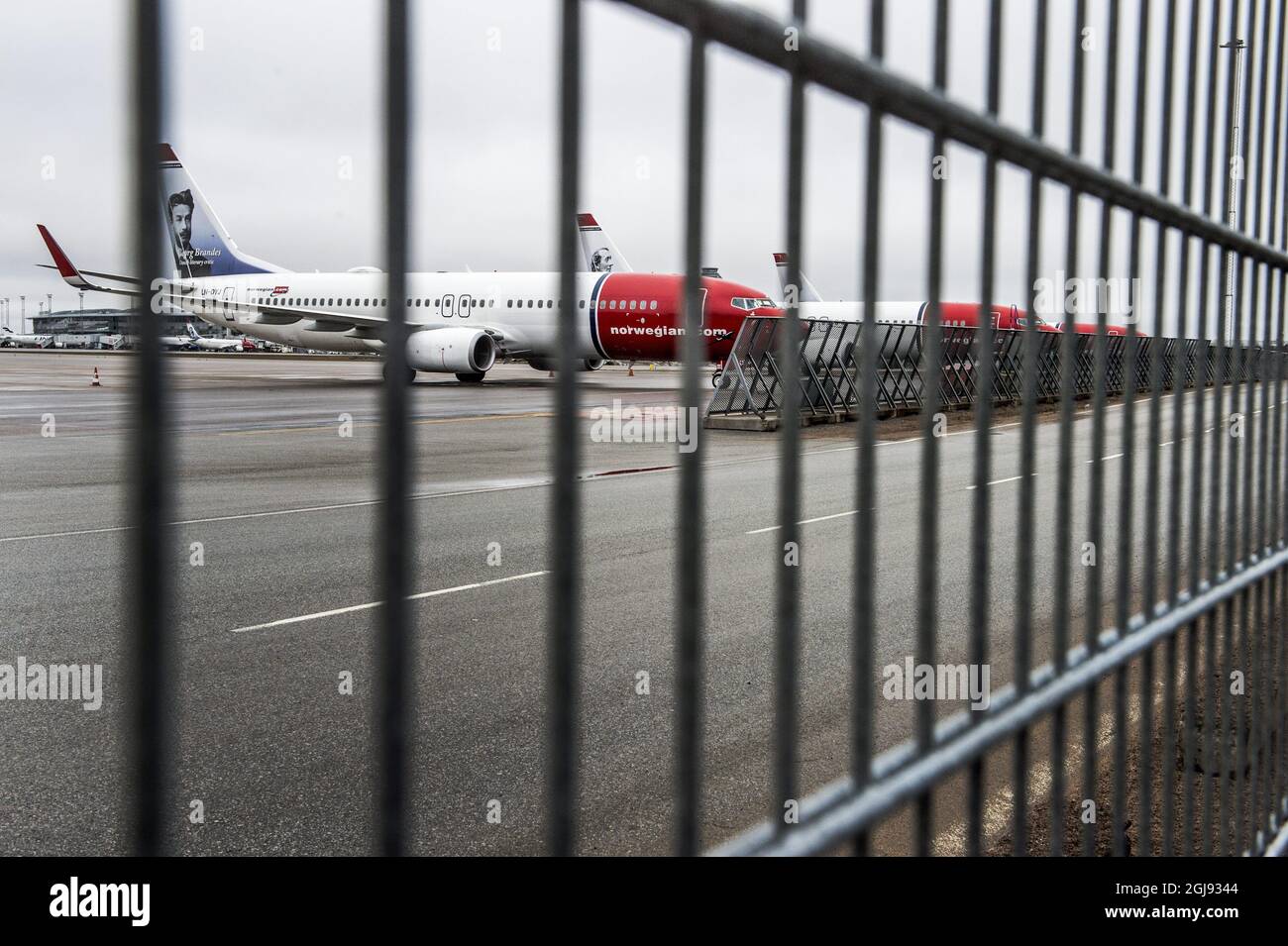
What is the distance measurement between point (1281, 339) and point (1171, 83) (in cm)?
141

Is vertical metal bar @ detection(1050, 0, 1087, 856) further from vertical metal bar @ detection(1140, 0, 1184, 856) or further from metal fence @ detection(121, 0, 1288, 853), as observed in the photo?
vertical metal bar @ detection(1140, 0, 1184, 856)

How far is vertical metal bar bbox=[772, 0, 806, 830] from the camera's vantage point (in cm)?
126

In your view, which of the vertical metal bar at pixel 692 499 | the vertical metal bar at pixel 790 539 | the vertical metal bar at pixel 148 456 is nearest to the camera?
the vertical metal bar at pixel 148 456

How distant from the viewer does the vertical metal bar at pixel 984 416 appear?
1.68m

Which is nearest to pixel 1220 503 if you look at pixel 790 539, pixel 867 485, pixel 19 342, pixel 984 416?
pixel 984 416

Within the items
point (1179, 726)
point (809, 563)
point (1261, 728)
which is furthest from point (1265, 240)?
point (809, 563)

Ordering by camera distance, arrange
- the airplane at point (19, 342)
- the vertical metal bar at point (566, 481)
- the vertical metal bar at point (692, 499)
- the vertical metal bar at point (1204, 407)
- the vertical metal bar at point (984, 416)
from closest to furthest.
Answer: the vertical metal bar at point (566, 481) → the vertical metal bar at point (692, 499) → the vertical metal bar at point (984, 416) → the vertical metal bar at point (1204, 407) → the airplane at point (19, 342)

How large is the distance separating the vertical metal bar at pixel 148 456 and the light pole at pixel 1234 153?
2.56 m

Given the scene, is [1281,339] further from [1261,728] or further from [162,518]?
[162,518]

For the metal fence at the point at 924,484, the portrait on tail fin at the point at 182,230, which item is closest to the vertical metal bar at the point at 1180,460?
the metal fence at the point at 924,484

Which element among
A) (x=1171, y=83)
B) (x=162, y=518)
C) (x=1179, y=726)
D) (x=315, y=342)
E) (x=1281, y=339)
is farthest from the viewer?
(x=315, y=342)

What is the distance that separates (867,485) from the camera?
147cm

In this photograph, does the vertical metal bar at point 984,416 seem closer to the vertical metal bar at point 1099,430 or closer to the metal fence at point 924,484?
the metal fence at point 924,484

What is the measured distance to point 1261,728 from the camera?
10.6 feet
